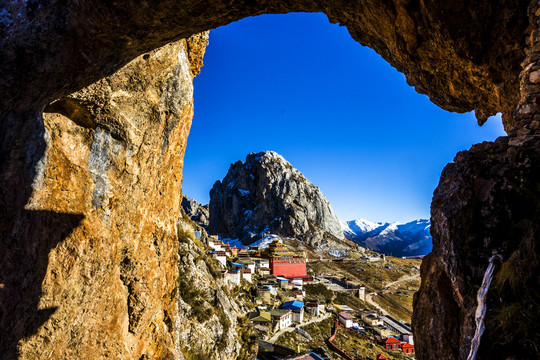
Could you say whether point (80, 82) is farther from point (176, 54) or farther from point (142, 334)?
point (142, 334)

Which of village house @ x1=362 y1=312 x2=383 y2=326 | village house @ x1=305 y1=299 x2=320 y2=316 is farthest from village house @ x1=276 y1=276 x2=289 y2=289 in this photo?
village house @ x1=362 y1=312 x2=383 y2=326

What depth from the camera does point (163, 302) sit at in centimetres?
1091

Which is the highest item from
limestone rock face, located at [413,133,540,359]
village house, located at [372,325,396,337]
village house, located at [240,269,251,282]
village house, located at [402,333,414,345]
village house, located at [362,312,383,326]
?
limestone rock face, located at [413,133,540,359]

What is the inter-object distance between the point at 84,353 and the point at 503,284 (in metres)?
9.57

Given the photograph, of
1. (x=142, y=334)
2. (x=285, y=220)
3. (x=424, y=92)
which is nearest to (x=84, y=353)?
(x=142, y=334)

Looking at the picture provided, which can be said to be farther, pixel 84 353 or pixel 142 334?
pixel 142 334

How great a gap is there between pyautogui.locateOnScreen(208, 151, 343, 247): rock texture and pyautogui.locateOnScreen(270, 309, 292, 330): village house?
73.0 metres

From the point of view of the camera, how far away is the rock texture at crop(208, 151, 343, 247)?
4491 inches

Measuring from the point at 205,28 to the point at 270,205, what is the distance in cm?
11415

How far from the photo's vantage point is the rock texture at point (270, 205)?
374 ft

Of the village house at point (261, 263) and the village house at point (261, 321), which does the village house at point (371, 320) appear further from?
the village house at point (261, 263)

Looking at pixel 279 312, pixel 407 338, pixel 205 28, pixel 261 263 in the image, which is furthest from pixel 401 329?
pixel 205 28

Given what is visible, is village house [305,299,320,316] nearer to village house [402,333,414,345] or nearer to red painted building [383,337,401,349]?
red painted building [383,337,401,349]

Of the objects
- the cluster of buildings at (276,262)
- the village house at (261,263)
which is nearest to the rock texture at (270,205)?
the cluster of buildings at (276,262)
